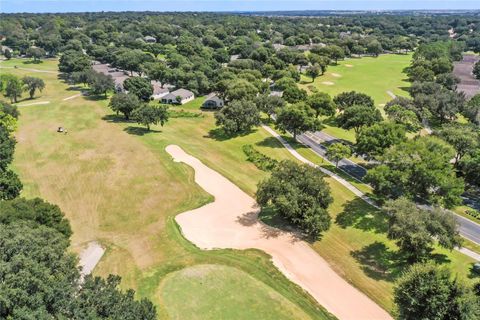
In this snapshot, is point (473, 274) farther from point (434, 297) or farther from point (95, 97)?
point (95, 97)

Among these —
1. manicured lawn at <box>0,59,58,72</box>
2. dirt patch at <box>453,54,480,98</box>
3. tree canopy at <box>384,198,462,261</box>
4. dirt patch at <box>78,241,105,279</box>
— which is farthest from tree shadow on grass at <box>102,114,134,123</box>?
dirt patch at <box>453,54,480,98</box>

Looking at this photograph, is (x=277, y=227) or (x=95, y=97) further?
(x=95, y=97)

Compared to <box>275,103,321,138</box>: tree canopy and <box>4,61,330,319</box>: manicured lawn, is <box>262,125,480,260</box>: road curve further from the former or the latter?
<box>275,103,321,138</box>: tree canopy

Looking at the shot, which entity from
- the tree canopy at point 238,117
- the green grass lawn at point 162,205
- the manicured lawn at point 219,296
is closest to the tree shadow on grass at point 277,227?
the green grass lawn at point 162,205

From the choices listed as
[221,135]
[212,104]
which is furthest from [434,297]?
[212,104]

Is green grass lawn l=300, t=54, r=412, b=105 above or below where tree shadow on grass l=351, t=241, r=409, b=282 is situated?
below

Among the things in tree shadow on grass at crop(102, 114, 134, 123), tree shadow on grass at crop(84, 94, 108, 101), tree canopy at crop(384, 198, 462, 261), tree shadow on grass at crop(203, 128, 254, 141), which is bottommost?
tree shadow on grass at crop(203, 128, 254, 141)

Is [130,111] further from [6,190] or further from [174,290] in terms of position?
[174,290]
